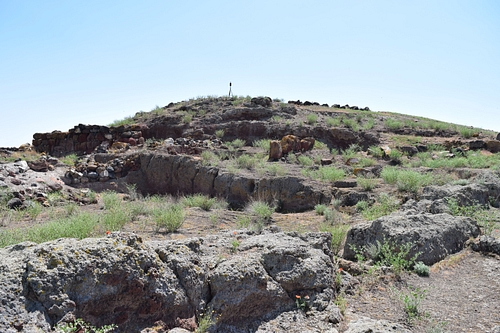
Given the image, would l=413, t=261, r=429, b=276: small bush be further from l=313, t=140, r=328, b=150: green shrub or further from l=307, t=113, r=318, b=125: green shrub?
l=307, t=113, r=318, b=125: green shrub

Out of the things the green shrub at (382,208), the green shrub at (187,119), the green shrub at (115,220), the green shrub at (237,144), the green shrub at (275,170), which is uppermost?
the green shrub at (187,119)

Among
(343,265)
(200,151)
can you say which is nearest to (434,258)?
(343,265)

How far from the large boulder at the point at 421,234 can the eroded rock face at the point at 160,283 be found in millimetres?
1442

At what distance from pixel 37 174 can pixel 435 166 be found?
12.5m

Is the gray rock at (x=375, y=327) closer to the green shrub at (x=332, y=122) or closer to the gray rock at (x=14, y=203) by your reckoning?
the gray rock at (x=14, y=203)

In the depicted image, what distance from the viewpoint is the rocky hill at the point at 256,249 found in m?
2.78

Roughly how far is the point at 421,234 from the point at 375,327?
2370 mm

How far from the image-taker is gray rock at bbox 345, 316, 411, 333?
9.84ft

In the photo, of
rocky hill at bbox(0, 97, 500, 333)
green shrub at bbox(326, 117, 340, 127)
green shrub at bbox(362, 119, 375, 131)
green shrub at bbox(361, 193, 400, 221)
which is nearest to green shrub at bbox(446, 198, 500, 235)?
rocky hill at bbox(0, 97, 500, 333)

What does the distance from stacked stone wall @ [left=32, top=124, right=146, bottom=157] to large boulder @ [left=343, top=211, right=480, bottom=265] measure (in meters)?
13.0

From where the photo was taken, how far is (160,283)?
3062mm

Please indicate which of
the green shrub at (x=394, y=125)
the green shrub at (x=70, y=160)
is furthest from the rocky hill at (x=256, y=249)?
the green shrub at (x=394, y=125)

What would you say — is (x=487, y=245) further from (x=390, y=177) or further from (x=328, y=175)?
(x=328, y=175)

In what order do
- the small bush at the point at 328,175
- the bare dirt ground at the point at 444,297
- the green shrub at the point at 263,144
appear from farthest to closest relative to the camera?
the green shrub at the point at 263,144
the small bush at the point at 328,175
the bare dirt ground at the point at 444,297
